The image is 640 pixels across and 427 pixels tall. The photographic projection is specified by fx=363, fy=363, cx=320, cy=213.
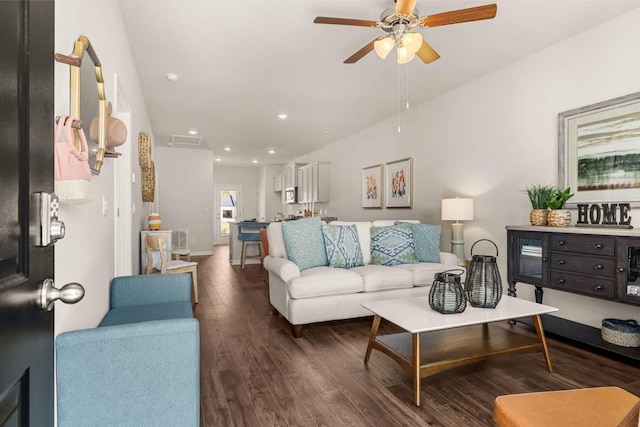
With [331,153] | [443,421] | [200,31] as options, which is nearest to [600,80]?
[443,421]

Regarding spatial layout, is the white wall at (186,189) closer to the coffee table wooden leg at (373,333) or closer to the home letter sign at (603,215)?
the coffee table wooden leg at (373,333)

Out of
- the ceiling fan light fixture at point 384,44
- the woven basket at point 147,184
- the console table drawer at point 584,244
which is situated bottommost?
the console table drawer at point 584,244

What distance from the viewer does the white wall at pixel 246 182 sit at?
12141mm

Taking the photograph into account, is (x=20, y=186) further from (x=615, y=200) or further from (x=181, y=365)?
(x=615, y=200)

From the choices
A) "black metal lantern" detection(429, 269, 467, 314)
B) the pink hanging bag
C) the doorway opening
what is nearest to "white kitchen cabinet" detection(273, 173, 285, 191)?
the doorway opening

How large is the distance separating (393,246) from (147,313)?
100 inches

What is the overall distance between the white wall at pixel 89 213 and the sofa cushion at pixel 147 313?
7cm

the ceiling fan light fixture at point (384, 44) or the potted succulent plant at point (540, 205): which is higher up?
the ceiling fan light fixture at point (384, 44)

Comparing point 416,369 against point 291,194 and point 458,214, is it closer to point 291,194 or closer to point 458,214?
point 458,214

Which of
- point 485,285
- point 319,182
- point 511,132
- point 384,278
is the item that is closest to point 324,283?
point 384,278

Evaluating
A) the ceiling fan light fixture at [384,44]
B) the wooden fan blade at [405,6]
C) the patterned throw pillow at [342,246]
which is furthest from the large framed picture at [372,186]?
the wooden fan blade at [405,6]

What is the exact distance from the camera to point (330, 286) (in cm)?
329

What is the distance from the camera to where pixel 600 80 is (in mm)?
3053

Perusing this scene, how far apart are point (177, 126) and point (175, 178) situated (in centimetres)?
252
